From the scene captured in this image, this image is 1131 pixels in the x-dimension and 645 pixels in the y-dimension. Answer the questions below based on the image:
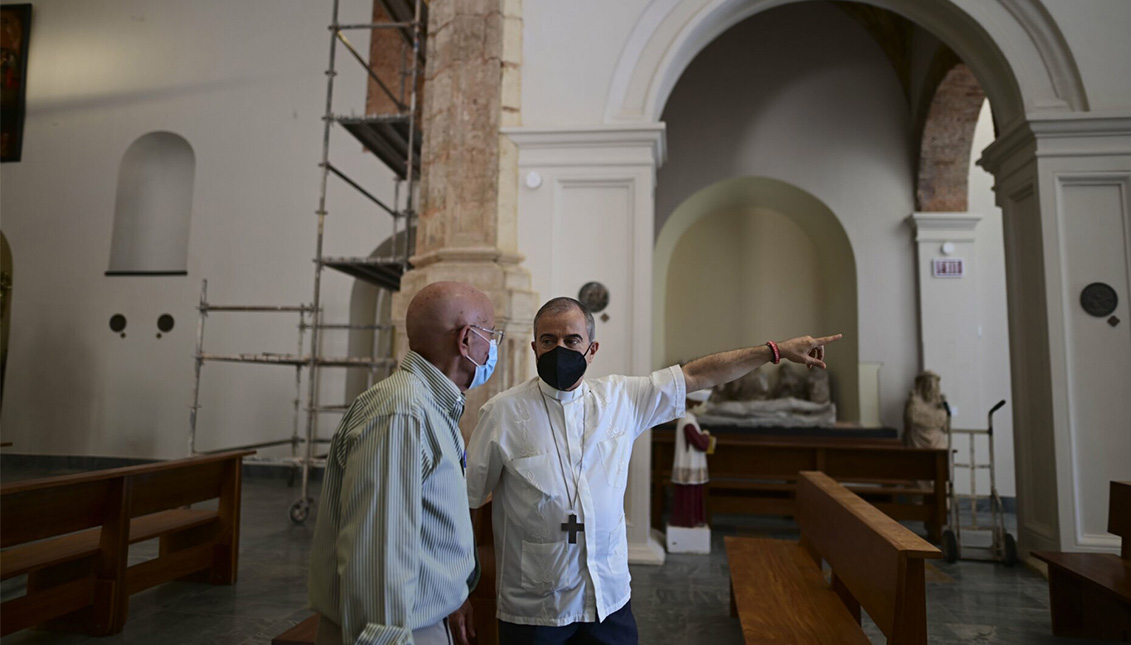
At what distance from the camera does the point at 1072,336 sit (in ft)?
16.5

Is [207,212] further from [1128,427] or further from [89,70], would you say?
[1128,427]

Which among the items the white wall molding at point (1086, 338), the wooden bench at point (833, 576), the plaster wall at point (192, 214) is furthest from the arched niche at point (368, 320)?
the white wall molding at point (1086, 338)

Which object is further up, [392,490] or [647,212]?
[647,212]

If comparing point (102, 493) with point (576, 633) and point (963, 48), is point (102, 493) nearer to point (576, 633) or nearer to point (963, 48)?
point (576, 633)

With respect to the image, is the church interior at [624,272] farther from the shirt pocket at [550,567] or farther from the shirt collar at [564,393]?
the shirt collar at [564,393]

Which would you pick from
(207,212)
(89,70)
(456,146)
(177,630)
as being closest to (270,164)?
(207,212)

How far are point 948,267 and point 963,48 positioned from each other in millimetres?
3507

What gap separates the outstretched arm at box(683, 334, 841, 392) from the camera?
7.02 ft

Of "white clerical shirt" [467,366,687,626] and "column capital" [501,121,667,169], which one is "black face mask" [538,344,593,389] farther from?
"column capital" [501,121,667,169]

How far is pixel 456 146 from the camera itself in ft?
18.3

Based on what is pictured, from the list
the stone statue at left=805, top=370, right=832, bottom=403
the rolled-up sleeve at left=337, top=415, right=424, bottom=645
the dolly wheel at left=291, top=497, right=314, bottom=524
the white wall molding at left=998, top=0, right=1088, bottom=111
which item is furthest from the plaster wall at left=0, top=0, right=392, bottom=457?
the rolled-up sleeve at left=337, top=415, right=424, bottom=645

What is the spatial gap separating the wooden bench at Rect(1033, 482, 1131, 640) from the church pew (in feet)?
6.89

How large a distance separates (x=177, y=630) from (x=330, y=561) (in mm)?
3022

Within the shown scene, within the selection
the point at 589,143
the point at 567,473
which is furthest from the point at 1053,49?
the point at 567,473
